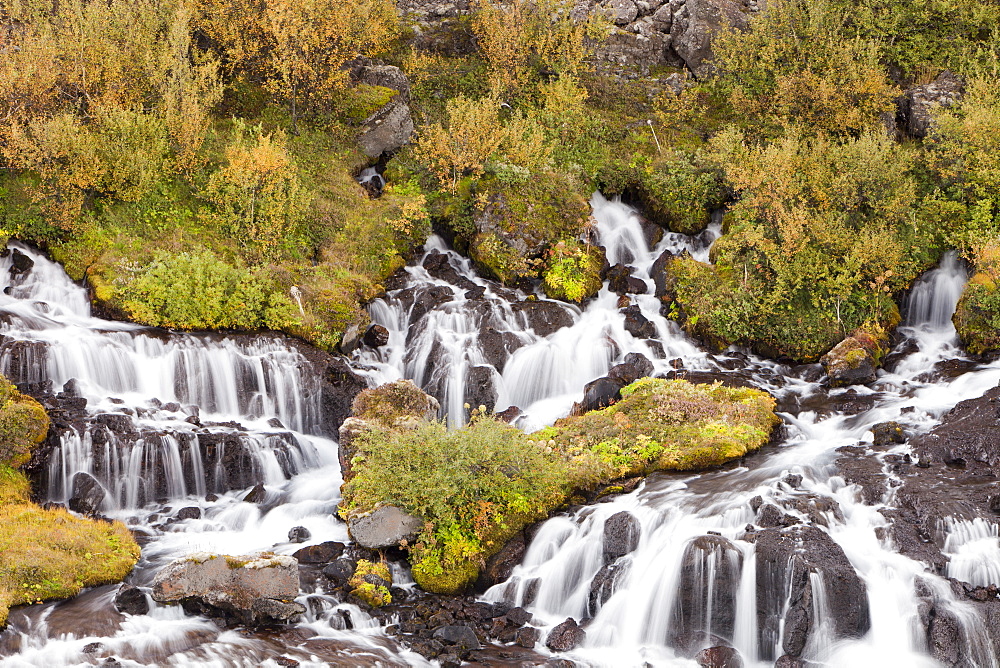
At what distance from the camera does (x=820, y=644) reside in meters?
11.8

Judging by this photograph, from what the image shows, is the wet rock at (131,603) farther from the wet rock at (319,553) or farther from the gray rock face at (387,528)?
the gray rock face at (387,528)

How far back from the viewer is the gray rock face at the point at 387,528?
567 inches

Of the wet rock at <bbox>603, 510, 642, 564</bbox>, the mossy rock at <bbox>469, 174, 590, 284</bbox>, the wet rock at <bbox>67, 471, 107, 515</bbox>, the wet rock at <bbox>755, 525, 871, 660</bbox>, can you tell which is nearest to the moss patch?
the wet rock at <bbox>603, 510, 642, 564</bbox>

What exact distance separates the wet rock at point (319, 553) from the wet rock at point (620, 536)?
457 centimetres

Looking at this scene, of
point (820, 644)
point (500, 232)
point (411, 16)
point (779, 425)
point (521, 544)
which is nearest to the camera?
point (820, 644)

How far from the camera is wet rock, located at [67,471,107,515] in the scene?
15.8 metres

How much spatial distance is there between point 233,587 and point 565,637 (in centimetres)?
495

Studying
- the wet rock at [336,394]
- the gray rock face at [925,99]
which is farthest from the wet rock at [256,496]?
the gray rock face at [925,99]

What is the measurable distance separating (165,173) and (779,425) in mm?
17138

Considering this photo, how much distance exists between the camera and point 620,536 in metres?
13.7

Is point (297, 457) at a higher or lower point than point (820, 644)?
higher

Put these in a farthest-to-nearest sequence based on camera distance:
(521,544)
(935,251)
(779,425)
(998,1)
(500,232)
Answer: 1. (998,1)
2. (500,232)
3. (935,251)
4. (779,425)
5. (521,544)

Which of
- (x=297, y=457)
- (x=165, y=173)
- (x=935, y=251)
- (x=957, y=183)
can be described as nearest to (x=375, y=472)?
(x=297, y=457)

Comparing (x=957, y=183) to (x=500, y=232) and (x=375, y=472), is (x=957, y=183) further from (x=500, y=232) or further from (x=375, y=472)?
(x=375, y=472)
